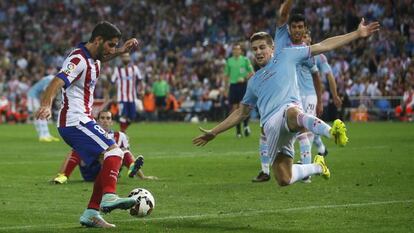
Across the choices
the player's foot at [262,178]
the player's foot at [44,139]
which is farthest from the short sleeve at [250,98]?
the player's foot at [44,139]

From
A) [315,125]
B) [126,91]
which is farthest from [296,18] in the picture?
[126,91]

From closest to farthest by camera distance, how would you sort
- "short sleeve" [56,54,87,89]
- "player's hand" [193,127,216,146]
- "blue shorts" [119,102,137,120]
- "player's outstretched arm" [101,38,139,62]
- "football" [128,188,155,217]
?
"short sleeve" [56,54,87,89] → "football" [128,188,155,217] → "player's outstretched arm" [101,38,139,62] → "player's hand" [193,127,216,146] → "blue shorts" [119,102,137,120]

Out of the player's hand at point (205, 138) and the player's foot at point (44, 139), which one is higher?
the player's hand at point (205, 138)

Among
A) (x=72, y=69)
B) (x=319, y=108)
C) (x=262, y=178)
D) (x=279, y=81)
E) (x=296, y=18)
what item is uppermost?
(x=296, y=18)

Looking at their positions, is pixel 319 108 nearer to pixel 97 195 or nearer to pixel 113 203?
pixel 97 195

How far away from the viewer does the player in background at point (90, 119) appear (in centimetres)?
1050

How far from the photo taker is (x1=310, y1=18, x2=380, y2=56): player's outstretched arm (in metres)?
10.8

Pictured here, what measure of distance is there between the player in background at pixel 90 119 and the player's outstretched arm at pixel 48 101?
6 cm

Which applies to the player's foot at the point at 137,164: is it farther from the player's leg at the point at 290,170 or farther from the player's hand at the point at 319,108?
the player's hand at the point at 319,108

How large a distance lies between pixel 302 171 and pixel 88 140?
2596 millimetres

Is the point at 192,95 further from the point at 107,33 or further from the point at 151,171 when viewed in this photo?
the point at 107,33

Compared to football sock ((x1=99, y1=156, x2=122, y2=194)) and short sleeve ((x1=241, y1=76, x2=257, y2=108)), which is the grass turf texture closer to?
football sock ((x1=99, y1=156, x2=122, y2=194))

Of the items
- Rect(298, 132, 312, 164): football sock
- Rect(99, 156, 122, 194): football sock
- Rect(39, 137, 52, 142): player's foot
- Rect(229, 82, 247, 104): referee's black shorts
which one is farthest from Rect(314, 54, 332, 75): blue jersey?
Rect(39, 137, 52, 142): player's foot

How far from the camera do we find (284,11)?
12.8 m
